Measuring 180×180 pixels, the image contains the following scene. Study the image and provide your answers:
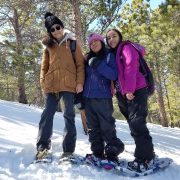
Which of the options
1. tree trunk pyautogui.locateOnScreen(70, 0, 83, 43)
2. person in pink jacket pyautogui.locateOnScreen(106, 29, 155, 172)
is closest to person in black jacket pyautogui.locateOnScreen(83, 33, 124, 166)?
person in pink jacket pyautogui.locateOnScreen(106, 29, 155, 172)

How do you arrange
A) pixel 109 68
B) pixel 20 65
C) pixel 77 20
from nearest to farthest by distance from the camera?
pixel 109 68, pixel 77 20, pixel 20 65

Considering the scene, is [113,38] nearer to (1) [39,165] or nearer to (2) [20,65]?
(1) [39,165]

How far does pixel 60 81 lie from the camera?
5359 millimetres

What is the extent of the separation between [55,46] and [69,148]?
5.17 feet

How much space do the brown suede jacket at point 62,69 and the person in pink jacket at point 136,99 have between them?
662mm

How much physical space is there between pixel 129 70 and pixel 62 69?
41.6 inches

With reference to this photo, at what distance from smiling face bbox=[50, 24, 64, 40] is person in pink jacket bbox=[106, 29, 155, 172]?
1.00m

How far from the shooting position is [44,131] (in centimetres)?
541

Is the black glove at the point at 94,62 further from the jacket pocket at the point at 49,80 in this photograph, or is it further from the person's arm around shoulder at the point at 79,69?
the jacket pocket at the point at 49,80

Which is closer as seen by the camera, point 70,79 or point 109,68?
point 109,68

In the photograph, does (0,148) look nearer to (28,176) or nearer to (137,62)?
(28,176)

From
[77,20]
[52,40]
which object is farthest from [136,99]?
[77,20]

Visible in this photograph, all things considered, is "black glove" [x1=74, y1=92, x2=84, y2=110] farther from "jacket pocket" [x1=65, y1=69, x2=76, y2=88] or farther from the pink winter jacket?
the pink winter jacket

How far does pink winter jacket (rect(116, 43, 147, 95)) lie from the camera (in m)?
4.93
